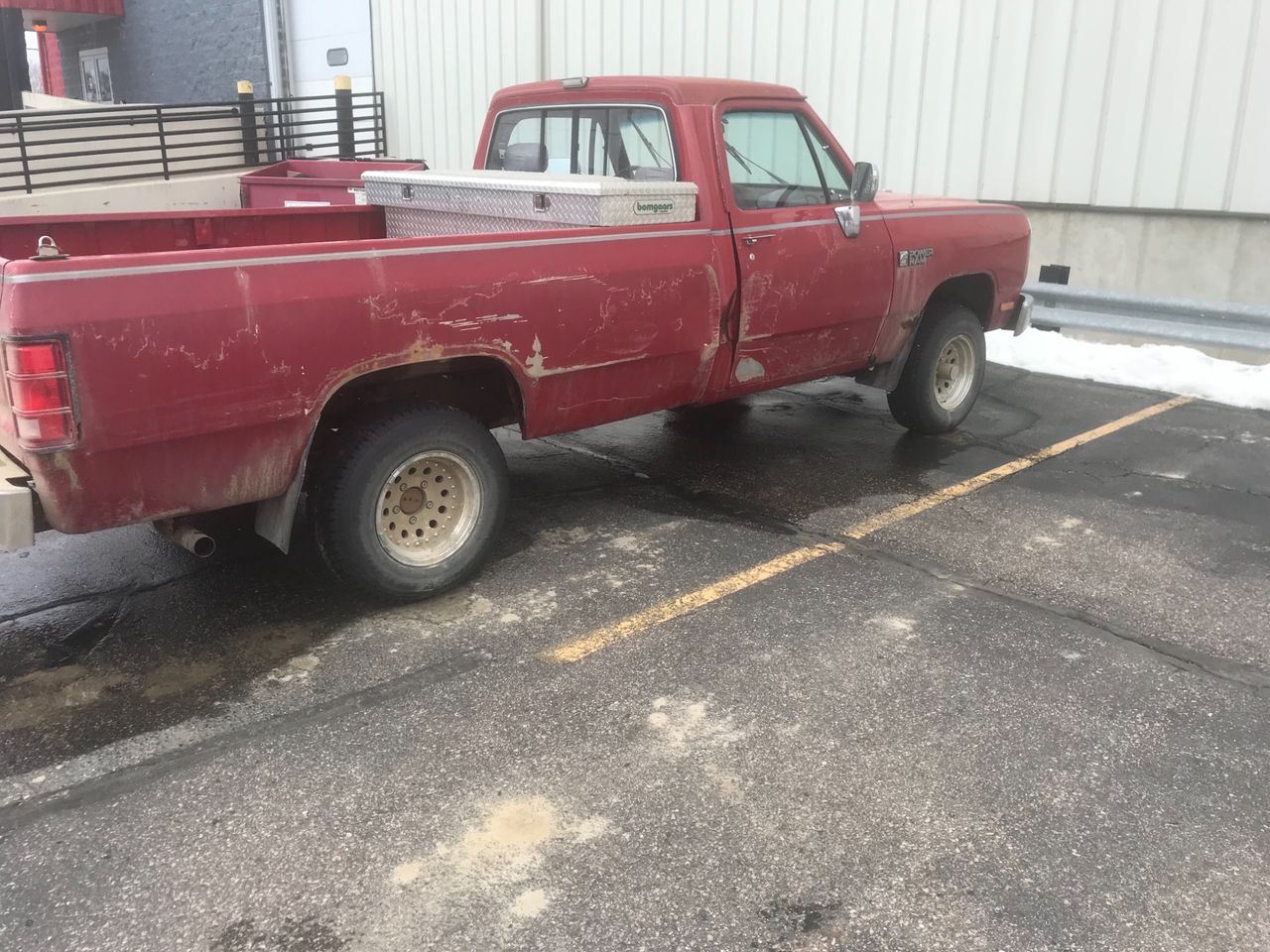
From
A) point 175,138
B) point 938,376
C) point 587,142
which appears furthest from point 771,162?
point 175,138

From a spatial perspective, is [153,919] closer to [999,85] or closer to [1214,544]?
[1214,544]

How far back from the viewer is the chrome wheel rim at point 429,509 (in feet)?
13.4

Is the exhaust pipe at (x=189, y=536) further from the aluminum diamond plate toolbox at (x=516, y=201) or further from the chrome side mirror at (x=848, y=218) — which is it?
the chrome side mirror at (x=848, y=218)

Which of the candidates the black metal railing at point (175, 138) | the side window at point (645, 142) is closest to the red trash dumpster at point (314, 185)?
the side window at point (645, 142)

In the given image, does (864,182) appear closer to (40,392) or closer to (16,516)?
(40,392)

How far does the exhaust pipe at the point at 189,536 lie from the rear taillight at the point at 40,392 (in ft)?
2.29

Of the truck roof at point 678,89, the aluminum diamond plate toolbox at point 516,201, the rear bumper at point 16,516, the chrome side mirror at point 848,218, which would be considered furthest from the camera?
the chrome side mirror at point 848,218

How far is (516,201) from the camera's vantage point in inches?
190

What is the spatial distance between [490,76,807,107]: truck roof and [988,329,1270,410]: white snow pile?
4023mm

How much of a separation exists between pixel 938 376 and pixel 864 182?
1578 millimetres

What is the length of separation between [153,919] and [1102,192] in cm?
868

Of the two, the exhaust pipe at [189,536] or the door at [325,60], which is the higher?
the door at [325,60]

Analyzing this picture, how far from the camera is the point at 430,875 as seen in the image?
265 cm

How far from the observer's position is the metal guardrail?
7441mm
